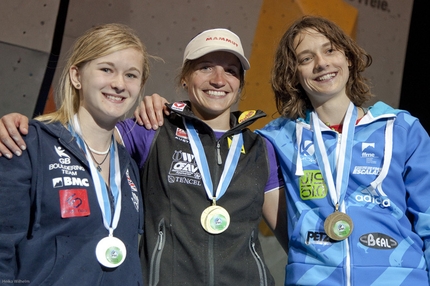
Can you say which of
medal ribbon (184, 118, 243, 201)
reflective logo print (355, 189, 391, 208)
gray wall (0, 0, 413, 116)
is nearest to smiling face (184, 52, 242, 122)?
medal ribbon (184, 118, 243, 201)

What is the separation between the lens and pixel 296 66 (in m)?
2.68

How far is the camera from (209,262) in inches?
86.8

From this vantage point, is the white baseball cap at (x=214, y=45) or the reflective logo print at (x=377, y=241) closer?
the reflective logo print at (x=377, y=241)

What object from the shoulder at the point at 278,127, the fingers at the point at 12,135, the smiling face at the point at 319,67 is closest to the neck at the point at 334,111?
the smiling face at the point at 319,67

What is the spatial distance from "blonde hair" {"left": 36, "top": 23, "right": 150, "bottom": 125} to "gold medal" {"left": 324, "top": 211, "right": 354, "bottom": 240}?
1.07m

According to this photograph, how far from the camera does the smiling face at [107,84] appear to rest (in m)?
2.11

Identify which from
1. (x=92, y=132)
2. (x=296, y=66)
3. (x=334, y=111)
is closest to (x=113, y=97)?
(x=92, y=132)

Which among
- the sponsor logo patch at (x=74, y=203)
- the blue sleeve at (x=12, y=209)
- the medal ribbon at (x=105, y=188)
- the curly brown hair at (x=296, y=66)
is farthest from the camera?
the curly brown hair at (x=296, y=66)

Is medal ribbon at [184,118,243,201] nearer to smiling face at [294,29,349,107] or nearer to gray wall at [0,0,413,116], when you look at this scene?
smiling face at [294,29,349,107]

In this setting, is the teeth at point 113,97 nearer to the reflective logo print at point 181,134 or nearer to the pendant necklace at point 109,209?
the pendant necklace at point 109,209

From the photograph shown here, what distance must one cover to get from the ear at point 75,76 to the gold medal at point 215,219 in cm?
73

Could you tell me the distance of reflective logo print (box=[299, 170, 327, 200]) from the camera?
2434 mm

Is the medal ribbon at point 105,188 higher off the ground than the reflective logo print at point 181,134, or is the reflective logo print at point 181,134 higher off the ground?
the reflective logo print at point 181,134

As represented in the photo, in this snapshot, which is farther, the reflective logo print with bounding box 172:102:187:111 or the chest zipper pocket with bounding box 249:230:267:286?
the reflective logo print with bounding box 172:102:187:111
